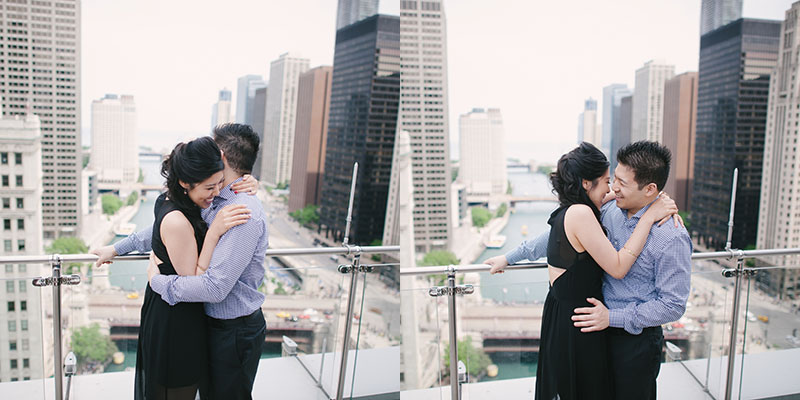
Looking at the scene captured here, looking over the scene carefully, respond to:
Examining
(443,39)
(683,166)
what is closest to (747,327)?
(683,166)

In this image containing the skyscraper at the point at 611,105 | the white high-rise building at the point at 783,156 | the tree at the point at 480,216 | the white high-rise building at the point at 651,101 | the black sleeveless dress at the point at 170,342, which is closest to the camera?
the black sleeveless dress at the point at 170,342

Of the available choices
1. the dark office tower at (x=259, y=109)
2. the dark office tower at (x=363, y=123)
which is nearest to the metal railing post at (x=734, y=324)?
the dark office tower at (x=363, y=123)

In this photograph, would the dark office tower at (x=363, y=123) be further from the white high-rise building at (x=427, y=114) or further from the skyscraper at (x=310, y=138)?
the white high-rise building at (x=427, y=114)

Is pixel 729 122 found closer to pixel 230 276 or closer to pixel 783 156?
pixel 783 156

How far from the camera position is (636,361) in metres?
1.63

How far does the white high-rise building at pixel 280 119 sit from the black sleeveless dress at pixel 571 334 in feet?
92.3

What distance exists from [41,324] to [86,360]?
0.80 ft

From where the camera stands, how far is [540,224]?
136 feet

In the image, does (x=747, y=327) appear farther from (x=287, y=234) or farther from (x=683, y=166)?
(x=683, y=166)

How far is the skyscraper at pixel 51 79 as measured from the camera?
26031 mm

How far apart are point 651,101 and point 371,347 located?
32.0 metres

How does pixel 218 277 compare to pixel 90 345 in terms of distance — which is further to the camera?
pixel 90 345

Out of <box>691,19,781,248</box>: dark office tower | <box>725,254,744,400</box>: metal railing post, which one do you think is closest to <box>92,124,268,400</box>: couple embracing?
<box>725,254,744,400</box>: metal railing post

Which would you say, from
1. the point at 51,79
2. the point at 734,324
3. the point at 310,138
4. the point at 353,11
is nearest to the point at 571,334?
the point at 734,324
